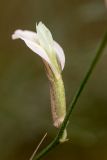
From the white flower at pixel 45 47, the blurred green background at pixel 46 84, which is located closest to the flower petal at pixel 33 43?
the white flower at pixel 45 47

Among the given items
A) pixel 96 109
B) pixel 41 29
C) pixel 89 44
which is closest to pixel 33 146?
pixel 96 109

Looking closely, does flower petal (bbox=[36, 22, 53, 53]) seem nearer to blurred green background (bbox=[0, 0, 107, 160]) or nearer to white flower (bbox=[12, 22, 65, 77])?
white flower (bbox=[12, 22, 65, 77])

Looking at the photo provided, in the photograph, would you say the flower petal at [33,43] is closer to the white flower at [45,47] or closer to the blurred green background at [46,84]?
the white flower at [45,47]

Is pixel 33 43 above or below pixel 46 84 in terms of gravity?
above

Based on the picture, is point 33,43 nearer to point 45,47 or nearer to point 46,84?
point 45,47

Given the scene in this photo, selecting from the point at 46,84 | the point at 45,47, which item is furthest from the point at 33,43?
the point at 46,84

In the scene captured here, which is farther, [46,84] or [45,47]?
[46,84]

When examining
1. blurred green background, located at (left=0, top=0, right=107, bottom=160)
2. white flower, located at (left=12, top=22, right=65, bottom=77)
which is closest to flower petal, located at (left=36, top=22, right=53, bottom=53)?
white flower, located at (left=12, top=22, right=65, bottom=77)

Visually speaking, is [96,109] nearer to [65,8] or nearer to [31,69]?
[31,69]
